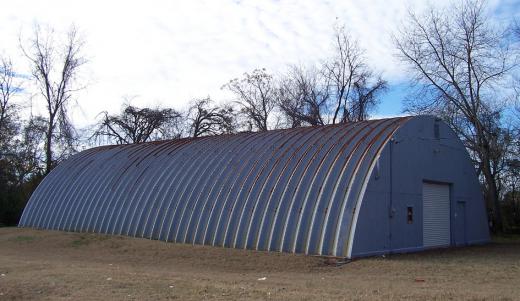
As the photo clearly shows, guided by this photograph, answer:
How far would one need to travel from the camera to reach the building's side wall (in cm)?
1858

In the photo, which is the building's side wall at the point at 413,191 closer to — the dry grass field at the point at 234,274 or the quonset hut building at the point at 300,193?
the quonset hut building at the point at 300,193

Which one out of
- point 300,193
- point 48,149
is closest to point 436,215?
point 300,193

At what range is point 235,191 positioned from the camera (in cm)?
2122

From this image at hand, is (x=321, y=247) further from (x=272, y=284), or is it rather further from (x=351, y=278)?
(x=272, y=284)

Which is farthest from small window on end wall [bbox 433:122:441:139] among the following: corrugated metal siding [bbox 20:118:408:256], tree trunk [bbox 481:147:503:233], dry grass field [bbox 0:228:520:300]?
tree trunk [bbox 481:147:503:233]

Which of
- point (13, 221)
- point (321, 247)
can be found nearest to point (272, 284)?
point (321, 247)

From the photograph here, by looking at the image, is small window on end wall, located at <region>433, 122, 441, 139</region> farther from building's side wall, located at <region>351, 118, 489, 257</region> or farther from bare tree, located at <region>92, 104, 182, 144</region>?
bare tree, located at <region>92, 104, 182, 144</region>

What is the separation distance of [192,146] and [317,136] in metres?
7.65

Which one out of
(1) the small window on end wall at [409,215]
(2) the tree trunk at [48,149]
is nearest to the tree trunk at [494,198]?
(1) the small window on end wall at [409,215]

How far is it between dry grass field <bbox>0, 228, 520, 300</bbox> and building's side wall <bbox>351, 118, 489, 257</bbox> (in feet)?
3.08

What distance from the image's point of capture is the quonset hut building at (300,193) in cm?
1836

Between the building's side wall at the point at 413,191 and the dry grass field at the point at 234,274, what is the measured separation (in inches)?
36.9

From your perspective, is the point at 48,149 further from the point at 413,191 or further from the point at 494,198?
the point at 413,191

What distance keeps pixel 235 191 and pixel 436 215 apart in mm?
8689
